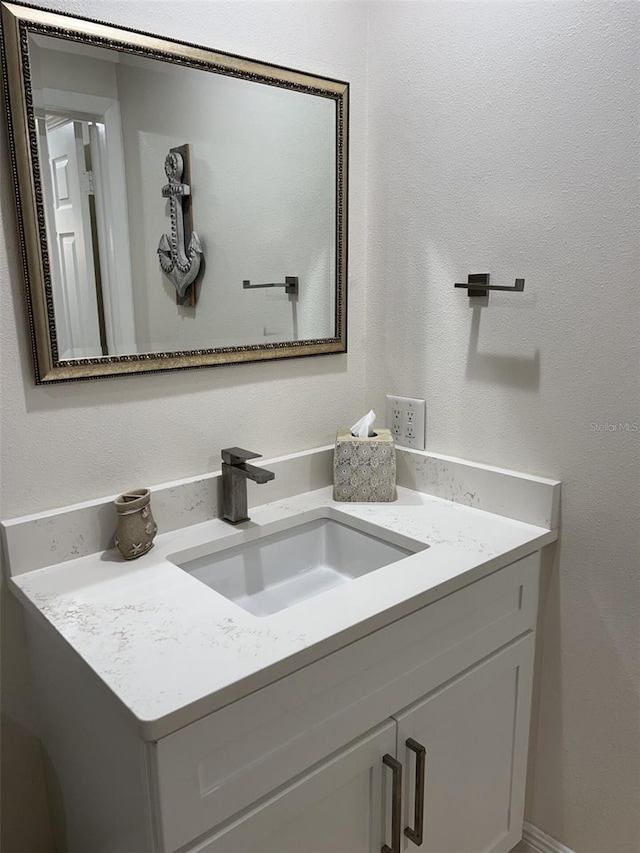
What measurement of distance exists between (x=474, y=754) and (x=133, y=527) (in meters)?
0.80

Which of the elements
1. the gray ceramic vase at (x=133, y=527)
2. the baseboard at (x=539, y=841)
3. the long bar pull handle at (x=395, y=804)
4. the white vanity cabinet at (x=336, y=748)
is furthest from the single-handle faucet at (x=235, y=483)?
the baseboard at (x=539, y=841)

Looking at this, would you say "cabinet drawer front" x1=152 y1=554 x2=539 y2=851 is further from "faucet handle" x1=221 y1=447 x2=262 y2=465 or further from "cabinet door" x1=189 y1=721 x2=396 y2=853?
"faucet handle" x1=221 y1=447 x2=262 y2=465

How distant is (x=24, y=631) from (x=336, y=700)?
2.02ft

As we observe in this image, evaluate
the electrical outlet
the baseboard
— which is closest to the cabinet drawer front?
the electrical outlet

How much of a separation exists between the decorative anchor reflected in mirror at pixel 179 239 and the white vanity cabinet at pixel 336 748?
0.70 meters

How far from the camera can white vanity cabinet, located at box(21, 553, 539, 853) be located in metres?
0.89

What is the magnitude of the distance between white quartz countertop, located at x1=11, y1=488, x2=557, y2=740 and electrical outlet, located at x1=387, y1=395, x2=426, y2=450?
24cm

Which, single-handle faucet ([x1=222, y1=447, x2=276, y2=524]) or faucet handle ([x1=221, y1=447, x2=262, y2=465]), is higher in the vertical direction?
faucet handle ([x1=221, y1=447, x2=262, y2=465])

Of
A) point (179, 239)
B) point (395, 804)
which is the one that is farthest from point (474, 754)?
point (179, 239)

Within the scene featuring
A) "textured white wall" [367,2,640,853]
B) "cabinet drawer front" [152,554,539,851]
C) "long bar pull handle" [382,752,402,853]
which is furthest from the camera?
"textured white wall" [367,2,640,853]

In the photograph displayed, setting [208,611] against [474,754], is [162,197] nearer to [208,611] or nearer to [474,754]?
[208,611]

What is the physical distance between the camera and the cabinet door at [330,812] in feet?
3.11

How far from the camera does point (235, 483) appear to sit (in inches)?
54.7

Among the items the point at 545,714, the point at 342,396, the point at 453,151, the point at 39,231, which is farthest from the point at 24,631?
the point at 453,151
